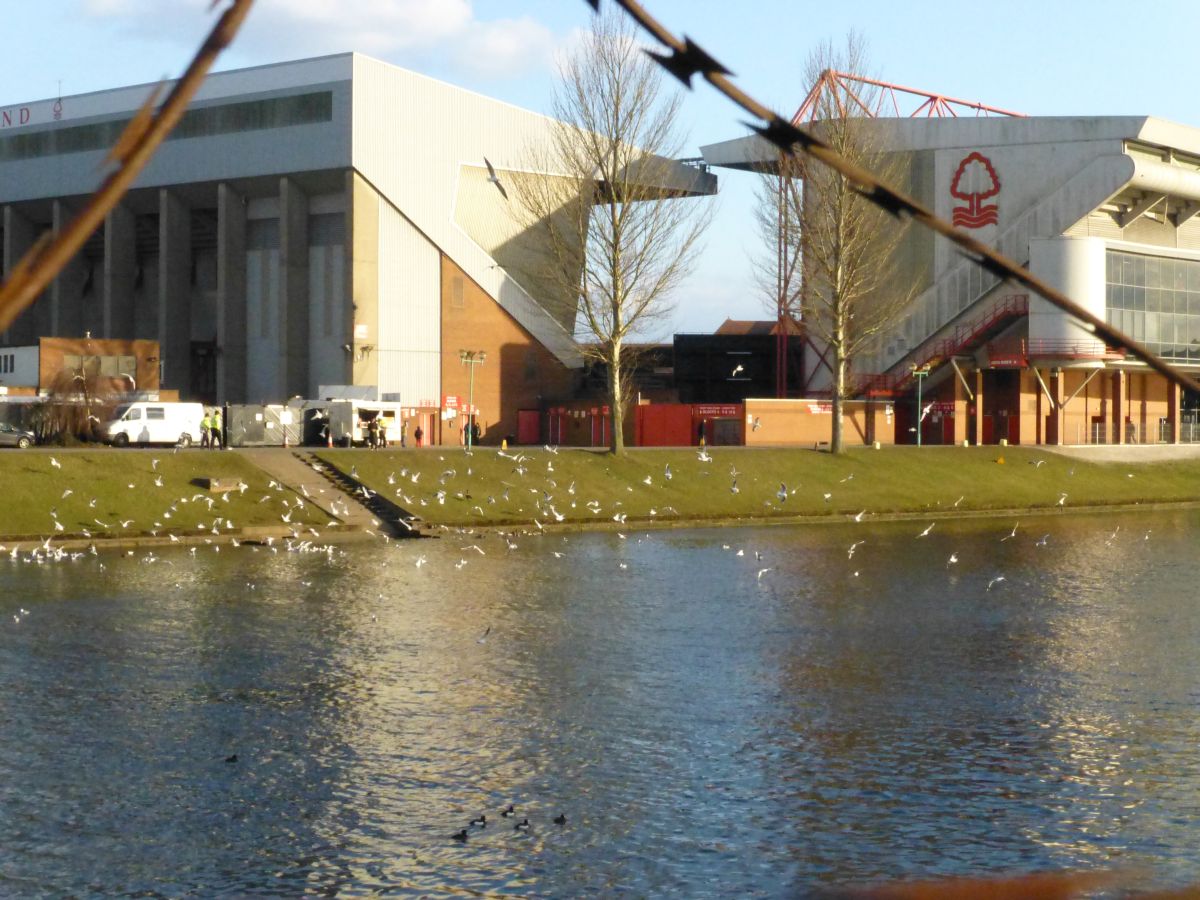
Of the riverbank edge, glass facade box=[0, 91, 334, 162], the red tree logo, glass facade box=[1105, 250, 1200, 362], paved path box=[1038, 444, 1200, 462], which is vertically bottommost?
the riverbank edge

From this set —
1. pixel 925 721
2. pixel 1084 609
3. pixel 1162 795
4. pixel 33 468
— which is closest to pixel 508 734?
pixel 925 721

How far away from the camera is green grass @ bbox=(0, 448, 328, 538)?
127ft

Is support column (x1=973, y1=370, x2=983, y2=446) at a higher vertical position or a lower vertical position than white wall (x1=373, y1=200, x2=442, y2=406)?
lower

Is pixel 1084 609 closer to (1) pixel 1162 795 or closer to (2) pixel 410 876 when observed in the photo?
(1) pixel 1162 795

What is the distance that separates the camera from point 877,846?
12.3 metres

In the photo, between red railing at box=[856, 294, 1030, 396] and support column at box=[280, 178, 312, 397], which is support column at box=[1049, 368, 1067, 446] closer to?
red railing at box=[856, 294, 1030, 396]

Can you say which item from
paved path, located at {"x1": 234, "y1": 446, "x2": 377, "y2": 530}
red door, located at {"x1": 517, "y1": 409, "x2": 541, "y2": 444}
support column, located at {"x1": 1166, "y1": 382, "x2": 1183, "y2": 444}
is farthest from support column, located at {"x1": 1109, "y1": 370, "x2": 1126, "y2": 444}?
paved path, located at {"x1": 234, "y1": 446, "x2": 377, "y2": 530}

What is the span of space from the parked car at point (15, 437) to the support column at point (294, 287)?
19357mm

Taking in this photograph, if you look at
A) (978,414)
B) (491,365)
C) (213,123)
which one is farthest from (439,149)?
(978,414)

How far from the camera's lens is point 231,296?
78938mm

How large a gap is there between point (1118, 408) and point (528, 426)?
3175cm

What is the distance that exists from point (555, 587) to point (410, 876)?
18.4 metres

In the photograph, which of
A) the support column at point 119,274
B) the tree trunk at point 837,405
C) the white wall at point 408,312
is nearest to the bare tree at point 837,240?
the tree trunk at point 837,405

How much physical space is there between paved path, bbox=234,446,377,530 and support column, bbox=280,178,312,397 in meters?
26.1
